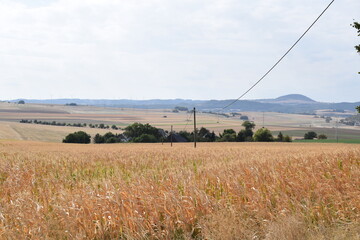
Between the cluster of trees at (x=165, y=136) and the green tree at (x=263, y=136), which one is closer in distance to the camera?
the green tree at (x=263, y=136)

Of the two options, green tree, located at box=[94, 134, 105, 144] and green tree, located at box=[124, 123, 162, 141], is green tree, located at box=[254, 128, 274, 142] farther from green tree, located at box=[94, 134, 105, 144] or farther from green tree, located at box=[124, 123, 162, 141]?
green tree, located at box=[94, 134, 105, 144]

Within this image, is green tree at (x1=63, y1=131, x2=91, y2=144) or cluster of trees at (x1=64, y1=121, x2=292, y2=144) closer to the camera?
green tree at (x1=63, y1=131, x2=91, y2=144)

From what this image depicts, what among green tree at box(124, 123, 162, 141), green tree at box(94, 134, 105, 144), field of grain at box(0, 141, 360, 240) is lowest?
green tree at box(94, 134, 105, 144)

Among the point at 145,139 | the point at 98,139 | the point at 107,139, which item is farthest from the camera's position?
the point at 98,139

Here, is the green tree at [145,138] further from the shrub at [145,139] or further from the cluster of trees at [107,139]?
the cluster of trees at [107,139]

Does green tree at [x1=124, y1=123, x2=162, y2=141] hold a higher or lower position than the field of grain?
lower

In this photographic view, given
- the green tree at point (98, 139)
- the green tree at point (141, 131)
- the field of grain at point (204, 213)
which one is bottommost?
the green tree at point (98, 139)

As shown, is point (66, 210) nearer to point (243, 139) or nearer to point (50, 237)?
point (50, 237)

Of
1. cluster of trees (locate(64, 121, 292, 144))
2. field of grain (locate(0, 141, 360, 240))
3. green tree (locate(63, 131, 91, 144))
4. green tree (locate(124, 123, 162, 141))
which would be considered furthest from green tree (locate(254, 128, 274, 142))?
field of grain (locate(0, 141, 360, 240))

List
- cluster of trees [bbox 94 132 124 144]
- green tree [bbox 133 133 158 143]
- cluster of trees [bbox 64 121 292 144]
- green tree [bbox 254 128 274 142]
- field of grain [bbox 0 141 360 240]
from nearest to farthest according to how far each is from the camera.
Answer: field of grain [bbox 0 141 360 240]
green tree [bbox 254 128 274 142]
green tree [bbox 133 133 158 143]
cluster of trees [bbox 64 121 292 144]
cluster of trees [bbox 94 132 124 144]

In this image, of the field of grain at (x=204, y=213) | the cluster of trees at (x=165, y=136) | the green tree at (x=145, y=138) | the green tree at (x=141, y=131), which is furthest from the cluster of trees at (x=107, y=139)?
the field of grain at (x=204, y=213)

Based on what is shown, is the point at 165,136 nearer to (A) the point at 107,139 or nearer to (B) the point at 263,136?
(A) the point at 107,139

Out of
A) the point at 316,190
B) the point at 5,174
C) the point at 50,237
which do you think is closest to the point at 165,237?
the point at 50,237

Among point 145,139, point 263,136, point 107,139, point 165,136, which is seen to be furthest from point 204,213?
point 165,136
